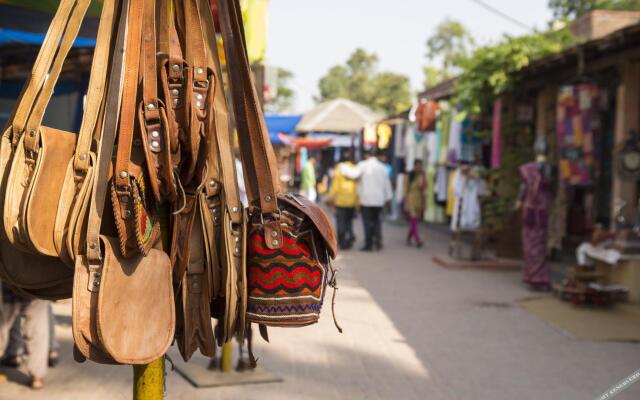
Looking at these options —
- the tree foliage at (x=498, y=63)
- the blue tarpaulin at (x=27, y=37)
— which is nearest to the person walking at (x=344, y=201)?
the tree foliage at (x=498, y=63)

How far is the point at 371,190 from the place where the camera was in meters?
14.3

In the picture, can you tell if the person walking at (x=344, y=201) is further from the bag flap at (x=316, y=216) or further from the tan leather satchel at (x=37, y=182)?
the tan leather satchel at (x=37, y=182)

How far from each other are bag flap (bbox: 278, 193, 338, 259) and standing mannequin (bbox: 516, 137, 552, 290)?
8351 millimetres

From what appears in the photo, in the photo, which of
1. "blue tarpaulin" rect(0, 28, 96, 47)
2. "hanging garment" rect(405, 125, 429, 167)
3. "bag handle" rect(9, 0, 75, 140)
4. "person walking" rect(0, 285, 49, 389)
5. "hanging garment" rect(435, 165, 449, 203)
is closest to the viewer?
"bag handle" rect(9, 0, 75, 140)

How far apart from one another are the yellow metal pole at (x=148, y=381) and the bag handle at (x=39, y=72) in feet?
2.12

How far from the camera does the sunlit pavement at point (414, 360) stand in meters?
5.30

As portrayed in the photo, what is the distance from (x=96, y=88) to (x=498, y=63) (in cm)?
1115

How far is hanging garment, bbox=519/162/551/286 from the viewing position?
9.90 meters

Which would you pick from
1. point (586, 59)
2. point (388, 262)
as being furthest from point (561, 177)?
point (388, 262)

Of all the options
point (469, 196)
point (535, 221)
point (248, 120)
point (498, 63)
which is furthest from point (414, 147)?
point (248, 120)

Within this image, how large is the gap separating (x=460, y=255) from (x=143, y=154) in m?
12.3

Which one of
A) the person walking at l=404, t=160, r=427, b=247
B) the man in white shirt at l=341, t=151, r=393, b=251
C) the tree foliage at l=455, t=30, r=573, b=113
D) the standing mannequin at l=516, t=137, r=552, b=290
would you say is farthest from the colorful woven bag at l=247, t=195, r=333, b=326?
the person walking at l=404, t=160, r=427, b=247

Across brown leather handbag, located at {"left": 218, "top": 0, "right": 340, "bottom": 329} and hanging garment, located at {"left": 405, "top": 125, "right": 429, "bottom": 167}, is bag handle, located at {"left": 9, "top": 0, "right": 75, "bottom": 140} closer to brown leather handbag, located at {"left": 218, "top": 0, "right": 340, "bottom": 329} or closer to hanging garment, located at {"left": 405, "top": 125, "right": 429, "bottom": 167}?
brown leather handbag, located at {"left": 218, "top": 0, "right": 340, "bottom": 329}

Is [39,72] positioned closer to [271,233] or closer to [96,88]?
[96,88]
